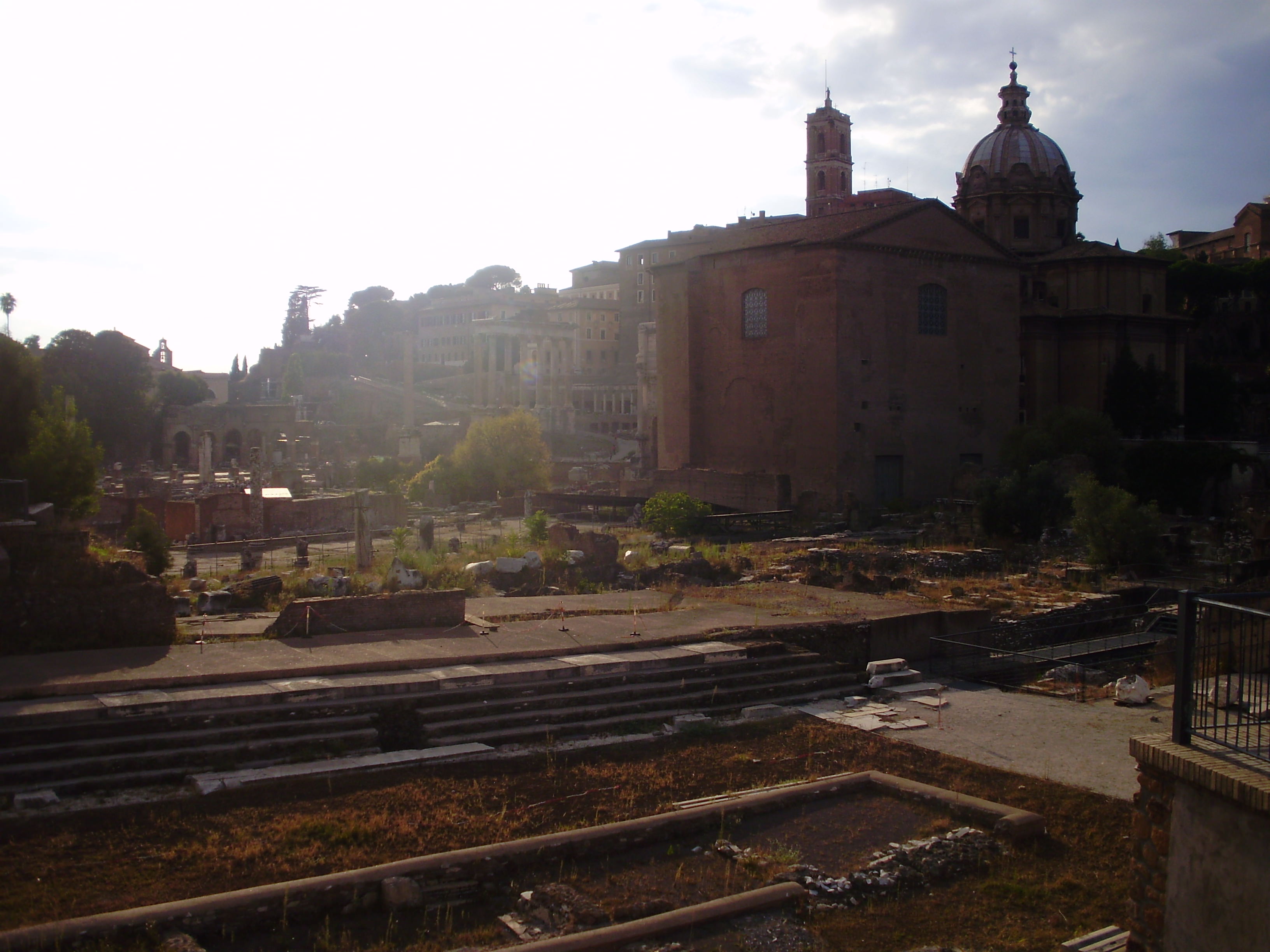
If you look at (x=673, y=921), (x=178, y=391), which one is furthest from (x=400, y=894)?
(x=178, y=391)

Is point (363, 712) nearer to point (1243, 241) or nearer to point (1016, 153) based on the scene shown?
point (1016, 153)

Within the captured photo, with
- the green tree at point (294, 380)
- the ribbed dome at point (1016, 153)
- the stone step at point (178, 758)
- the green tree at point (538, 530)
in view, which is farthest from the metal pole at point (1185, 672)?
the green tree at point (294, 380)

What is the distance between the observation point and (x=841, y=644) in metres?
13.0

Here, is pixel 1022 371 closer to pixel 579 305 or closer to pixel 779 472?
pixel 779 472

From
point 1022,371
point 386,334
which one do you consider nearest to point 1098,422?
point 1022,371

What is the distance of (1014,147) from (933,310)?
750 inches

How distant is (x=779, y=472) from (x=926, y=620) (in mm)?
23168

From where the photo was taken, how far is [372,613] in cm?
1156

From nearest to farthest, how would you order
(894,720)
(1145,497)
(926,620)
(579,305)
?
(894,720)
(926,620)
(1145,497)
(579,305)

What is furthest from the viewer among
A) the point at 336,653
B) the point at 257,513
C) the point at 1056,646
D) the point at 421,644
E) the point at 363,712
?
the point at 257,513

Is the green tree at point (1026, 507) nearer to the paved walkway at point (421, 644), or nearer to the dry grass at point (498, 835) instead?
the paved walkway at point (421, 644)

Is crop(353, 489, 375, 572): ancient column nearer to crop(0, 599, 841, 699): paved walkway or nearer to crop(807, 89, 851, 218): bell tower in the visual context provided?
crop(0, 599, 841, 699): paved walkway

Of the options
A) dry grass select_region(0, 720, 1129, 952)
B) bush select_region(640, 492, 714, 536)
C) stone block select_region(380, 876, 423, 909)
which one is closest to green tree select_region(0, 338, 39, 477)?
dry grass select_region(0, 720, 1129, 952)

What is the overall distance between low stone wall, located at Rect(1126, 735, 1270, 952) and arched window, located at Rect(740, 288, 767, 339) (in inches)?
1325
